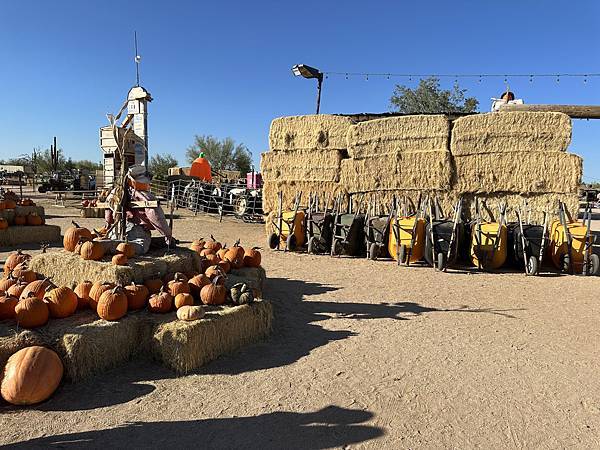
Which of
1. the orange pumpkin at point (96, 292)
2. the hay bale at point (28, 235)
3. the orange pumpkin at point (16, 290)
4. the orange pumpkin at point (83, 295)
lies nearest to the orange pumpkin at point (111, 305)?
the orange pumpkin at point (96, 292)

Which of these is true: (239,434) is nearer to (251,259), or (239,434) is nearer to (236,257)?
(236,257)

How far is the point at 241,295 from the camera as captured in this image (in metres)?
4.60

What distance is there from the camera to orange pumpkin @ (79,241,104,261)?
5.00 m

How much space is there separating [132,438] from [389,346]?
2.64 m

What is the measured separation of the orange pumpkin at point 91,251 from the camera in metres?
5.00

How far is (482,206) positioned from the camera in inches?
453

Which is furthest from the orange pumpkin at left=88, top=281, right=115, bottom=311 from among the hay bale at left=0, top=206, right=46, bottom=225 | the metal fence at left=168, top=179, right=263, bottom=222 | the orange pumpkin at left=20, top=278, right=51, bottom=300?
the metal fence at left=168, top=179, right=263, bottom=222

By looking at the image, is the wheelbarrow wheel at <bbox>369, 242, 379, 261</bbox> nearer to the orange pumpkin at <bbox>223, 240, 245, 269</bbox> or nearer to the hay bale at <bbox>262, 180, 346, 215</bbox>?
the hay bale at <bbox>262, 180, 346, 215</bbox>

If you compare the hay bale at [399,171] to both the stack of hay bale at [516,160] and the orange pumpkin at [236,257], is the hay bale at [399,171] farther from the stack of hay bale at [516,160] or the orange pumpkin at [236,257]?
the orange pumpkin at [236,257]

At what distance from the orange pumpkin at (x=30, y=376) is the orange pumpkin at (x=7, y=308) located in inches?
26.5

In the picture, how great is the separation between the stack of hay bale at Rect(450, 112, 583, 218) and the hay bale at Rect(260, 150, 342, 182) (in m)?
3.38

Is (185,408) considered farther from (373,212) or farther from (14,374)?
(373,212)

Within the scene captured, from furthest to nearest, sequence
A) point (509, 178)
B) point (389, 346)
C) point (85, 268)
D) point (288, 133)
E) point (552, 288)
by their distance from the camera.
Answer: point (288, 133), point (509, 178), point (552, 288), point (85, 268), point (389, 346)

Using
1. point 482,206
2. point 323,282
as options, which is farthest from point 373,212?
point 323,282
